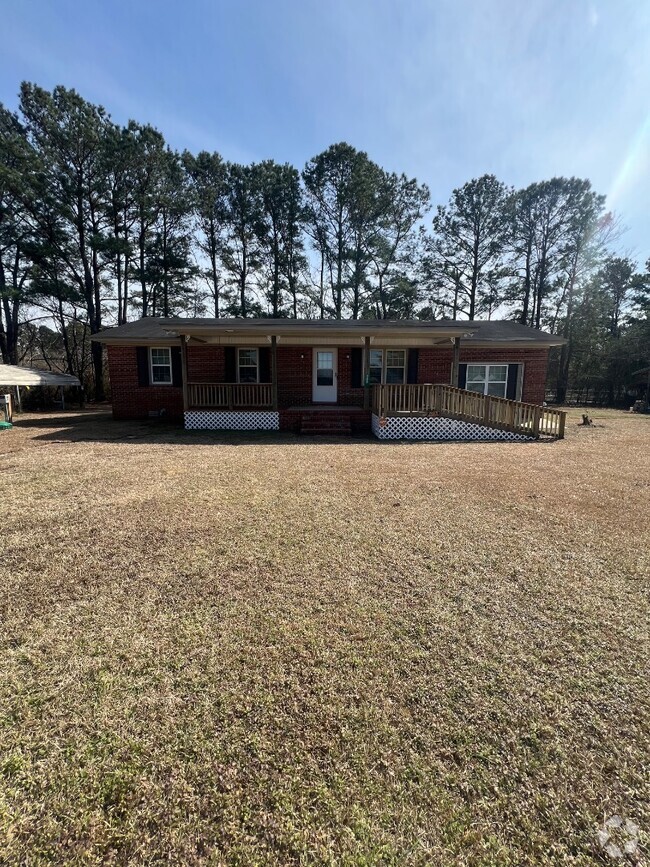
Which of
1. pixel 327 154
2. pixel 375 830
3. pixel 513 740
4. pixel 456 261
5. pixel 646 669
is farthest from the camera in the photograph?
pixel 456 261

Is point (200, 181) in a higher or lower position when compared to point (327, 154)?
lower

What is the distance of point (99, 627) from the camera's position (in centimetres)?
274

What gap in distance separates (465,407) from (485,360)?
3.99 meters

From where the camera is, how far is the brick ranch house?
1116 centimetres

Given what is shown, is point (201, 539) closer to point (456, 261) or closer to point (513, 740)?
point (513, 740)

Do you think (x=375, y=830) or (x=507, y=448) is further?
(x=507, y=448)

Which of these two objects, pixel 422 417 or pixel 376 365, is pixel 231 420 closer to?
pixel 376 365

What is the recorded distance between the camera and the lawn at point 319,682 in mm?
1522

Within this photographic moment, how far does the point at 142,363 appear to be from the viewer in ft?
45.3

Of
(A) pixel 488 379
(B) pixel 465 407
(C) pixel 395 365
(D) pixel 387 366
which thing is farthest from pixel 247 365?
(A) pixel 488 379

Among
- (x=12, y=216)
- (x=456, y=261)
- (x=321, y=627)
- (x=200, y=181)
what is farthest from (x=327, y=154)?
(x=321, y=627)

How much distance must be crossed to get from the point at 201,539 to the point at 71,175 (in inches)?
954

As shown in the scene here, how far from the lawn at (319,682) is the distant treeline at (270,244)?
21.1 metres

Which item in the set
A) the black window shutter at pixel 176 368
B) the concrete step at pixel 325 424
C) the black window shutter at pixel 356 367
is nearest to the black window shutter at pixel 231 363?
the black window shutter at pixel 176 368
